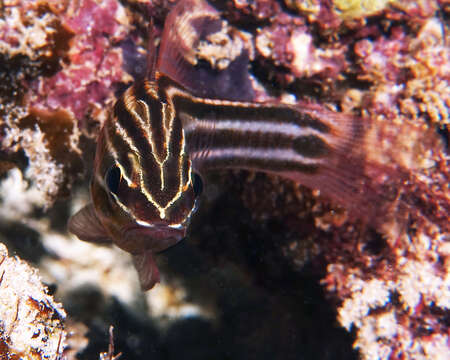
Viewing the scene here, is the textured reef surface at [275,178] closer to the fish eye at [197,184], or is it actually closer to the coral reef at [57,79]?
the coral reef at [57,79]

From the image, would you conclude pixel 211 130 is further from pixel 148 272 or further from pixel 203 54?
pixel 148 272

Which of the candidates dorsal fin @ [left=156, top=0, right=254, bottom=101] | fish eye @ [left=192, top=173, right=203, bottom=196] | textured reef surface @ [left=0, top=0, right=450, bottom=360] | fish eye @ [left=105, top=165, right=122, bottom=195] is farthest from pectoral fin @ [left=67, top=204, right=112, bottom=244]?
dorsal fin @ [left=156, top=0, right=254, bottom=101]

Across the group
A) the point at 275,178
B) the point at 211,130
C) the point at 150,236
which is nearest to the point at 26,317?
the point at 150,236

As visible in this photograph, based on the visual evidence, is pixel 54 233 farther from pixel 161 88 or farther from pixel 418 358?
pixel 418 358

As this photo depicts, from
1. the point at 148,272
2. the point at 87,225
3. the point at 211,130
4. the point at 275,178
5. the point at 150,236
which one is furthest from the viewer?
the point at 275,178

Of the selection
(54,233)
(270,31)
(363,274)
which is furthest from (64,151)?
(363,274)

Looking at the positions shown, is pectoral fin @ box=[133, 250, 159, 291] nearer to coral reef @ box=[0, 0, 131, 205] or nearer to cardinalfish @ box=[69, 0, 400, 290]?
cardinalfish @ box=[69, 0, 400, 290]
